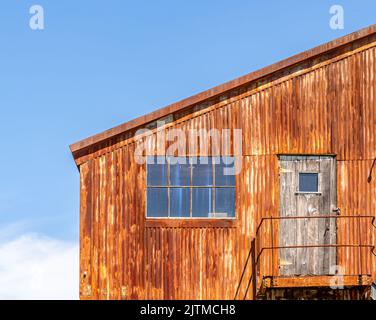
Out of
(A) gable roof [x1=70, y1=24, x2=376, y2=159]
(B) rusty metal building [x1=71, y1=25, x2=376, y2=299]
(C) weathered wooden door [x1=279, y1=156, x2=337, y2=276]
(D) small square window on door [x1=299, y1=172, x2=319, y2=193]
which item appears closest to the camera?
(B) rusty metal building [x1=71, y1=25, x2=376, y2=299]

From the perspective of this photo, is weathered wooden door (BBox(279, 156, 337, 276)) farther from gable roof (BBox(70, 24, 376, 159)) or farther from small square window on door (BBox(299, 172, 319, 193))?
gable roof (BBox(70, 24, 376, 159))

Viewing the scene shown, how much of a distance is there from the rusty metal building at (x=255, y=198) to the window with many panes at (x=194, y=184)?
1.3 inches

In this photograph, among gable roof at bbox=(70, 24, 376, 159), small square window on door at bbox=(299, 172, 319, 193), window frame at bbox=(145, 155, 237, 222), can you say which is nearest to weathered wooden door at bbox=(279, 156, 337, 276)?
small square window on door at bbox=(299, 172, 319, 193)

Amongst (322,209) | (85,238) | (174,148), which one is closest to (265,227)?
(322,209)

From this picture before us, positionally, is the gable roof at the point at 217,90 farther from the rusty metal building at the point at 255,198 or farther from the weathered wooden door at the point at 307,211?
the weathered wooden door at the point at 307,211

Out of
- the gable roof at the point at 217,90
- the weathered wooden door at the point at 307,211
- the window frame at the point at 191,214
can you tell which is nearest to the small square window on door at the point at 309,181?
the weathered wooden door at the point at 307,211

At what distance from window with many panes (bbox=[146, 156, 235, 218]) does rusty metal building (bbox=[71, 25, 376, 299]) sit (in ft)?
0.11

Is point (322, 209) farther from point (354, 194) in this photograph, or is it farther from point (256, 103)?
point (256, 103)

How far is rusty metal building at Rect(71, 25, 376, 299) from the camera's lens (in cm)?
2389

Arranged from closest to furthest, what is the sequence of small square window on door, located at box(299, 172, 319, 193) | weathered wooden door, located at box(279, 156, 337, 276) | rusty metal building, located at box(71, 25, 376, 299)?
rusty metal building, located at box(71, 25, 376, 299) → weathered wooden door, located at box(279, 156, 337, 276) → small square window on door, located at box(299, 172, 319, 193)

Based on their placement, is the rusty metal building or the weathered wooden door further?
the weathered wooden door

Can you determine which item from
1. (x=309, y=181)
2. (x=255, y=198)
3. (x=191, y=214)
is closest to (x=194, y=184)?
(x=191, y=214)

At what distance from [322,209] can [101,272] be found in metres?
6.86
